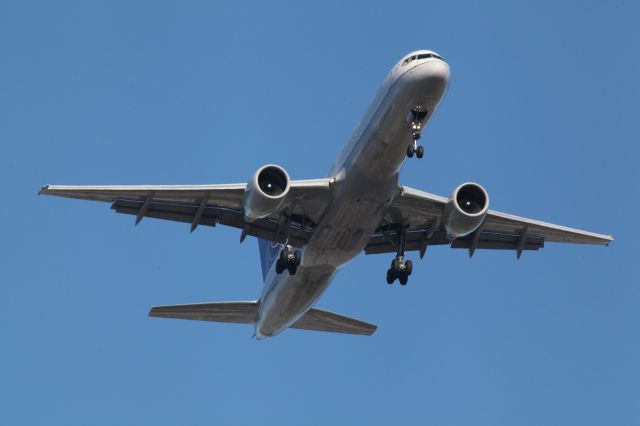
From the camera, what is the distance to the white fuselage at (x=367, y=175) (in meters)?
31.0

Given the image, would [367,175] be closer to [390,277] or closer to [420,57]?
[420,57]

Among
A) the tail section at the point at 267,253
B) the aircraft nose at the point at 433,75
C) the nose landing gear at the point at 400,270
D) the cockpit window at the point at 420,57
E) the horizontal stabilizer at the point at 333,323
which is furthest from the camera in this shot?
the horizontal stabilizer at the point at 333,323

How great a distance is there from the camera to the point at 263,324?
38094 mm

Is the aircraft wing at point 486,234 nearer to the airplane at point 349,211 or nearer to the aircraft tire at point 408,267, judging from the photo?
the airplane at point 349,211

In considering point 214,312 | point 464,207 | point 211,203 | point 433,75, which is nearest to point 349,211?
point 464,207

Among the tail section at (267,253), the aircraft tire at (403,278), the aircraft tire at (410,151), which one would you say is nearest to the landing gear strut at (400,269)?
the aircraft tire at (403,278)

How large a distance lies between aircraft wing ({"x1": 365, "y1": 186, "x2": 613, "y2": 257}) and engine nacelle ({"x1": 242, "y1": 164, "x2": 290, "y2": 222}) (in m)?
3.99

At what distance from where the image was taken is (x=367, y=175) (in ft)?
106

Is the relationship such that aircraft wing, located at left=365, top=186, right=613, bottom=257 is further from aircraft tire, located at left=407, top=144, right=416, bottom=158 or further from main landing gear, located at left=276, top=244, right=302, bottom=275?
aircraft tire, located at left=407, top=144, right=416, bottom=158

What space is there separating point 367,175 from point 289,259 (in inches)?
155

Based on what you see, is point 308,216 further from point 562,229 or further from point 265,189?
point 562,229

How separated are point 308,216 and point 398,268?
3259mm

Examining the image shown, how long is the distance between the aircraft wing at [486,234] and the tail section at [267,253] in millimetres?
3096

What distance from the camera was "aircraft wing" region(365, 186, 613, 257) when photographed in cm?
3547
